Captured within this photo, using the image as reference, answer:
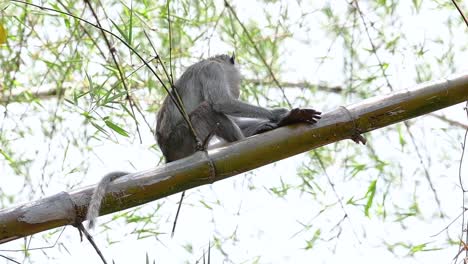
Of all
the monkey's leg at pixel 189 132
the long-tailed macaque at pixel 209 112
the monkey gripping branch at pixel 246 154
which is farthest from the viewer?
the monkey's leg at pixel 189 132

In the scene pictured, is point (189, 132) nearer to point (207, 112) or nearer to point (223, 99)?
point (207, 112)

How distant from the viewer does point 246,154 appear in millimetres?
3164

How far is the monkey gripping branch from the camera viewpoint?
2900 mm

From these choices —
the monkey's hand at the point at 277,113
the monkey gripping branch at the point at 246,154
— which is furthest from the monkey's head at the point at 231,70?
the monkey gripping branch at the point at 246,154

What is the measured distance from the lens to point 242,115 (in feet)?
15.9

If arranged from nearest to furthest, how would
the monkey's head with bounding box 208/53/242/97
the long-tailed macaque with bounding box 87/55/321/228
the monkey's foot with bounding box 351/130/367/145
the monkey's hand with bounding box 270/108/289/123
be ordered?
the monkey's foot with bounding box 351/130/367/145 → the monkey's hand with bounding box 270/108/289/123 → the long-tailed macaque with bounding box 87/55/321/228 → the monkey's head with bounding box 208/53/242/97

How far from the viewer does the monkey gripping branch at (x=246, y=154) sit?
9.52ft

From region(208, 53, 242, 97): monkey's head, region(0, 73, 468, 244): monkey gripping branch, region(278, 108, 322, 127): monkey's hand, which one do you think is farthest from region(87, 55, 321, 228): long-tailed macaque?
region(0, 73, 468, 244): monkey gripping branch

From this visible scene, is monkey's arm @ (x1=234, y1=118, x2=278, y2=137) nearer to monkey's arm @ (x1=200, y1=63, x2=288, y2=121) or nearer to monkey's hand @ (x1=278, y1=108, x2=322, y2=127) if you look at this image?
monkey's arm @ (x1=200, y1=63, x2=288, y2=121)

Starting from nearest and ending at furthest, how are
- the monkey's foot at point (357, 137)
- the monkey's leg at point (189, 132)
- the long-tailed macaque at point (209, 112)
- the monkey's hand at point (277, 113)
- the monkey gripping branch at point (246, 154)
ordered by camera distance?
the monkey gripping branch at point (246, 154), the monkey's foot at point (357, 137), the monkey's hand at point (277, 113), the long-tailed macaque at point (209, 112), the monkey's leg at point (189, 132)

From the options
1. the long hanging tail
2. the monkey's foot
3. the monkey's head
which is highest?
the monkey's head

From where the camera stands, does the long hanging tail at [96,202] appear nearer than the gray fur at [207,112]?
Yes

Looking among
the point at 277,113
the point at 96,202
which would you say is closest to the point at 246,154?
the point at 96,202

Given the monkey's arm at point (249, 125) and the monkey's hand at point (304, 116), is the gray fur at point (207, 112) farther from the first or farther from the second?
the monkey's hand at point (304, 116)
